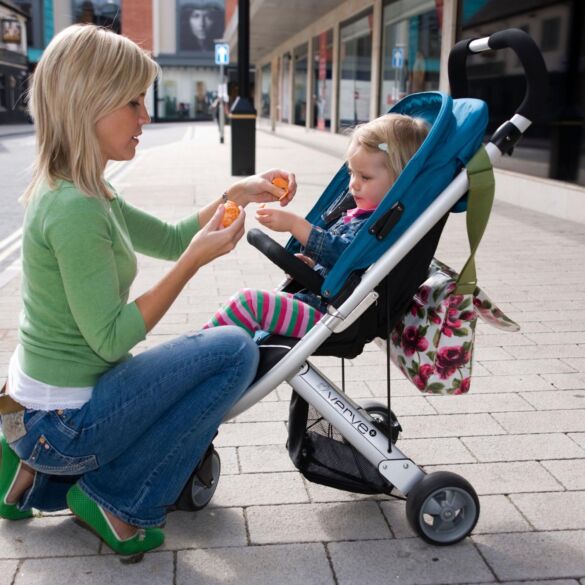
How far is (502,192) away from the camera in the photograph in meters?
11.9

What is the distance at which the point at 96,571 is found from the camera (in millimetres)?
2418

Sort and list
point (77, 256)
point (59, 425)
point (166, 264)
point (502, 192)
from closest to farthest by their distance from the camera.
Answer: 1. point (77, 256)
2. point (59, 425)
3. point (166, 264)
4. point (502, 192)

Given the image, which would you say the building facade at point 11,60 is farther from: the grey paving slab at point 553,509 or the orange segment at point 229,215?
the grey paving slab at point 553,509

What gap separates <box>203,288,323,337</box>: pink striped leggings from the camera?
2.51 metres

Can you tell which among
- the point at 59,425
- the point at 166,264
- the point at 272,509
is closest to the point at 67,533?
the point at 59,425

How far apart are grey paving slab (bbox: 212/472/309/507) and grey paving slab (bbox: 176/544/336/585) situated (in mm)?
312

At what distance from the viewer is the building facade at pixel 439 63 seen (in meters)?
10.3

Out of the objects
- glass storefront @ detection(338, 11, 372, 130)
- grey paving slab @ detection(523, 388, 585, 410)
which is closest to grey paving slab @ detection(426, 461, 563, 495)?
grey paving slab @ detection(523, 388, 585, 410)

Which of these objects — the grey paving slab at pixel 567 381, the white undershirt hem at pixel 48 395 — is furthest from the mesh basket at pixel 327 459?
the grey paving slab at pixel 567 381

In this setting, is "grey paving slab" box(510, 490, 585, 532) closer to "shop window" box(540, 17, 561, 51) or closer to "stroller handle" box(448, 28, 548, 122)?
"stroller handle" box(448, 28, 548, 122)

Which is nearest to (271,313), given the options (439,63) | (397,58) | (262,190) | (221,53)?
(262,190)

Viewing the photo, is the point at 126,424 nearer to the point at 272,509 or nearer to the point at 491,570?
the point at 272,509

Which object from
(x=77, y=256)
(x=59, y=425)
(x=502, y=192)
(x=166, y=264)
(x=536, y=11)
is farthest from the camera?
(x=502, y=192)

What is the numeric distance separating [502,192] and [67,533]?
33.7 feet
